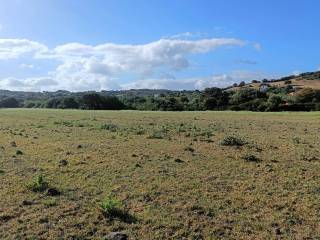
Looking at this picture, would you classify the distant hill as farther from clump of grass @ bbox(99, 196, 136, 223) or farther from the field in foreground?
clump of grass @ bbox(99, 196, 136, 223)

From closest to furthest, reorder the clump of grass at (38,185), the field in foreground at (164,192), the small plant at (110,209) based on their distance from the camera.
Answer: the field in foreground at (164,192) < the small plant at (110,209) < the clump of grass at (38,185)

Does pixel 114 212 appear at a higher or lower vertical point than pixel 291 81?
lower

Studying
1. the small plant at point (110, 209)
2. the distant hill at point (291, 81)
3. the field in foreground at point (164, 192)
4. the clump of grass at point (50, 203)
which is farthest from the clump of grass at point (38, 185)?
the distant hill at point (291, 81)

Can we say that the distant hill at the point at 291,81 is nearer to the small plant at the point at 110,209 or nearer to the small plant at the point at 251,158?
the small plant at the point at 251,158

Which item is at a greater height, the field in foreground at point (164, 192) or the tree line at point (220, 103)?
the tree line at point (220, 103)

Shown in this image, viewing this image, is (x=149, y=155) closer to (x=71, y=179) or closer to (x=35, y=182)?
(x=71, y=179)

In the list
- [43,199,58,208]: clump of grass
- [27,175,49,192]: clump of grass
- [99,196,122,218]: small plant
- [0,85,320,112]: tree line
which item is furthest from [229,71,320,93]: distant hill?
[99,196,122,218]: small plant

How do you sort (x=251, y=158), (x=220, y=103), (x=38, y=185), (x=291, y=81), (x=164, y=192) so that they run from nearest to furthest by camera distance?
(x=164, y=192) → (x=38, y=185) → (x=251, y=158) → (x=220, y=103) → (x=291, y=81)

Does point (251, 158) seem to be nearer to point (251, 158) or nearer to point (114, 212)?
point (251, 158)

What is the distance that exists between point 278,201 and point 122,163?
7376 mm

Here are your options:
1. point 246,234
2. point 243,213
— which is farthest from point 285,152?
point 246,234

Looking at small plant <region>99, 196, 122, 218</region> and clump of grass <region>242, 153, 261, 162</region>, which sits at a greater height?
clump of grass <region>242, 153, 261, 162</region>

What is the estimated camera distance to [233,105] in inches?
3915

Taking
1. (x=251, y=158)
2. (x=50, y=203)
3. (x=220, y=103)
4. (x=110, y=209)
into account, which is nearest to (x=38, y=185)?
(x=50, y=203)
